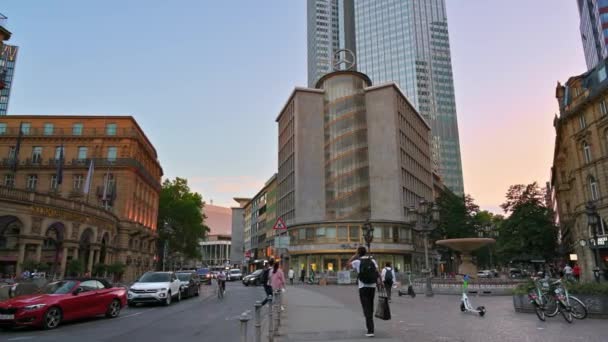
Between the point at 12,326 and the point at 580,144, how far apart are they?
4522cm

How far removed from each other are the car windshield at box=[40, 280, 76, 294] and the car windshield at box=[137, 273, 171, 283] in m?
6.70

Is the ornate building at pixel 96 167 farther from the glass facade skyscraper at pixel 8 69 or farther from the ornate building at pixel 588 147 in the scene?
the glass facade skyscraper at pixel 8 69

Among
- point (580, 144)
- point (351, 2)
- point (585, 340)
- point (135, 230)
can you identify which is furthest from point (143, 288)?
point (351, 2)

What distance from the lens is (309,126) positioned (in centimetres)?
6744

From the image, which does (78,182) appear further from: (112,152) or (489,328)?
Result: (489,328)

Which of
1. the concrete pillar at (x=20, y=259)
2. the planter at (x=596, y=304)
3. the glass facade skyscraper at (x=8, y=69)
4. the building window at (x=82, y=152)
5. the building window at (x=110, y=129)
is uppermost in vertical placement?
the glass facade skyscraper at (x=8, y=69)

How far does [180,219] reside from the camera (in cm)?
7125

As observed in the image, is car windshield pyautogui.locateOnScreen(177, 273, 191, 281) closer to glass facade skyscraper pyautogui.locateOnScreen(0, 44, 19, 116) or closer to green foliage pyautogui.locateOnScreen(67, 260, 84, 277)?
green foliage pyautogui.locateOnScreen(67, 260, 84, 277)

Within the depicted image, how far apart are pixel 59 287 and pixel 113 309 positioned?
2.10m

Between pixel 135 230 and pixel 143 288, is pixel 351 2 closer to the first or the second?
pixel 135 230

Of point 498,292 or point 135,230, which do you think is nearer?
point 498,292

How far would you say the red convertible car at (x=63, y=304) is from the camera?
11312 mm

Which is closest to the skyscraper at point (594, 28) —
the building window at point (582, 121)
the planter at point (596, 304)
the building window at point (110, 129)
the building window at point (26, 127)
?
the building window at point (582, 121)

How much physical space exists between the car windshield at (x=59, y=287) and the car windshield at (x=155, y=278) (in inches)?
264
